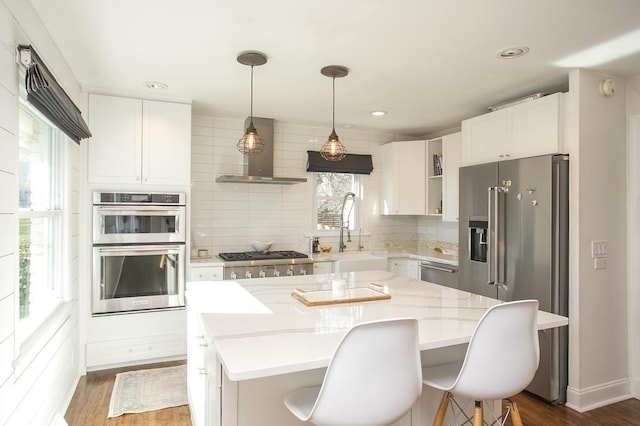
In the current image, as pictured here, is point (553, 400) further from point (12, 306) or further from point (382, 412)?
point (12, 306)

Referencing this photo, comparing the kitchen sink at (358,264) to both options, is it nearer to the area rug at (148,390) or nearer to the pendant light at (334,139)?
the pendant light at (334,139)

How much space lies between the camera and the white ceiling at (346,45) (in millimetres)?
2137

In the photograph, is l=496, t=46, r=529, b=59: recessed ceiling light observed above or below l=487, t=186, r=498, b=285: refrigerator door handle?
above

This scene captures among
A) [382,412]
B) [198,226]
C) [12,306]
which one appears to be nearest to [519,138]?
[382,412]

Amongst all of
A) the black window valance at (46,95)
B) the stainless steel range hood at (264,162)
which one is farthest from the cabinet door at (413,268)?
the black window valance at (46,95)

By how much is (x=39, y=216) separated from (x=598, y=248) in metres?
3.85

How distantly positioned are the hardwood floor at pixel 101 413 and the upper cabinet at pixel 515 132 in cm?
318

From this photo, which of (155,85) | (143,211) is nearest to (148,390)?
(143,211)

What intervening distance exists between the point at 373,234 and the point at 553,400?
2774 millimetres

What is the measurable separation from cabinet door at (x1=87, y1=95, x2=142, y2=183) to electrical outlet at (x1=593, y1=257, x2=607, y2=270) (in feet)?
12.4

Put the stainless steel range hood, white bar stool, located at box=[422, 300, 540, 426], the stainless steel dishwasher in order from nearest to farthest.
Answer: white bar stool, located at box=[422, 300, 540, 426] → the stainless steel dishwasher → the stainless steel range hood

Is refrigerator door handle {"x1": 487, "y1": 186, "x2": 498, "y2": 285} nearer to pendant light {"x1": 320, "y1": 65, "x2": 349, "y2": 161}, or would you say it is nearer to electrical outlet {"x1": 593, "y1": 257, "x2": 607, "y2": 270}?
electrical outlet {"x1": 593, "y1": 257, "x2": 607, "y2": 270}

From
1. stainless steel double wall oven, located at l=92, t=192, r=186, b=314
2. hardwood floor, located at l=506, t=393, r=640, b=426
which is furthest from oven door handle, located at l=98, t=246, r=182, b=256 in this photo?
hardwood floor, located at l=506, t=393, r=640, b=426

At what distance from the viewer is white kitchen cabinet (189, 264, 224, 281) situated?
3.88 meters
